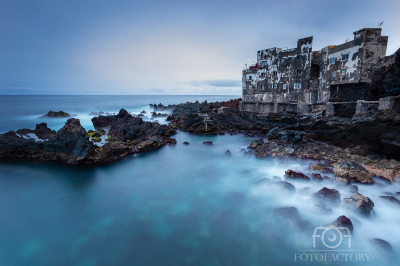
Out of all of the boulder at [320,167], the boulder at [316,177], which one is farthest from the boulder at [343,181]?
the boulder at [320,167]

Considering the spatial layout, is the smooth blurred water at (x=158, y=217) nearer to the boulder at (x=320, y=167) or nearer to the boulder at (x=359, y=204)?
the boulder at (x=359, y=204)

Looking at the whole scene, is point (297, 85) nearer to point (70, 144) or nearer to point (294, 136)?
point (294, 136)

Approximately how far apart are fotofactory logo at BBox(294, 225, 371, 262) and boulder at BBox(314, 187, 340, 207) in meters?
1.73

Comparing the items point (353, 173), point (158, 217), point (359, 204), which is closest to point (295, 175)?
point (353, 173)

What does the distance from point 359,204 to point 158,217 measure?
32.4ft

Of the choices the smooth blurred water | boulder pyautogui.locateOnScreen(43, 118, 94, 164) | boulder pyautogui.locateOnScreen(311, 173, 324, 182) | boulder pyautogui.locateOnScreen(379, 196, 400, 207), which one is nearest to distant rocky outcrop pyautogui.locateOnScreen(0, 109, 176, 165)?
boulder pyautogui.locateOnScreen(43, 118, 94, 164)

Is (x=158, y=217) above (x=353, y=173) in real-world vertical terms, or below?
below

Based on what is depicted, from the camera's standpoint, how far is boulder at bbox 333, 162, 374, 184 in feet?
35.6

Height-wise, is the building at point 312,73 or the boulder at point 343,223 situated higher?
the building at point 312,73

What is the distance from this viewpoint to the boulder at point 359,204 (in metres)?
8.67

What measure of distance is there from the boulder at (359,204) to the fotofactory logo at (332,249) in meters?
1.60

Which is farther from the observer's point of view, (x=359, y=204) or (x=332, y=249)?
(x=359, y=204)

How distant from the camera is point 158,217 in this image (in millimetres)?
9703

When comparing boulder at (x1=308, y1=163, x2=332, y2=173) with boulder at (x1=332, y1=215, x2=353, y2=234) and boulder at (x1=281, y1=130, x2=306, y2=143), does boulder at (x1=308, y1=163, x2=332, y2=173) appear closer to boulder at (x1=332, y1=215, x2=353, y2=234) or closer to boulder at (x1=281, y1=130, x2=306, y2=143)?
boulder at (x1=281, y1=130, x2=306, y2=143)
